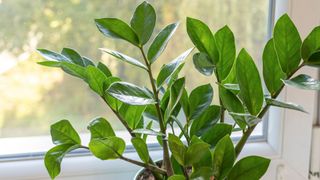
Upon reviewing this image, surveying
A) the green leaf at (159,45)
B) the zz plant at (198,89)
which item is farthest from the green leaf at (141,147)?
the green leaf at (159,45)

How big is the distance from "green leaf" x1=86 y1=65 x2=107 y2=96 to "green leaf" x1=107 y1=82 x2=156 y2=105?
0.05 meters

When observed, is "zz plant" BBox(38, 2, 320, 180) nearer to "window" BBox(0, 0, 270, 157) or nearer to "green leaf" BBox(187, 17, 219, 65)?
"green leaf" BBox(187, 17, 219, 65)

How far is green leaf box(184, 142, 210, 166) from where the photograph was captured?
1.72 feet

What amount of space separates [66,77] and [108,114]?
0.11m

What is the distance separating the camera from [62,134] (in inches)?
23.4

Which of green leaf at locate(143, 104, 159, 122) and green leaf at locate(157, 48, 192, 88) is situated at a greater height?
green leaf at locate(157, 48, 192, 88)

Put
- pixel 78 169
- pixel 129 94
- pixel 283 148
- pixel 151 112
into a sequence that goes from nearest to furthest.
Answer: pixel 129 94
pixel 151 112
pixel 78 169
pixel 283 148

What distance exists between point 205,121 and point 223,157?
0.27 ft

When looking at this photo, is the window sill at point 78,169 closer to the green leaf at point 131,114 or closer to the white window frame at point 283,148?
the white window frame at point 283,148

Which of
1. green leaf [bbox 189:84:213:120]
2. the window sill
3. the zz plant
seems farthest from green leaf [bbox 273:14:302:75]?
the window sill

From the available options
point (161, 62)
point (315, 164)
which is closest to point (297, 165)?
point (315, 164)

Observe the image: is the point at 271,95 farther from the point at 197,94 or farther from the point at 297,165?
the point at 297,165

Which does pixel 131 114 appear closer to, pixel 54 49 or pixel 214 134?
pixel 214 134

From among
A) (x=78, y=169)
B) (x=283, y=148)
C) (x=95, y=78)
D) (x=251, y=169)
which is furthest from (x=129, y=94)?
→ (x=283, y=148)
